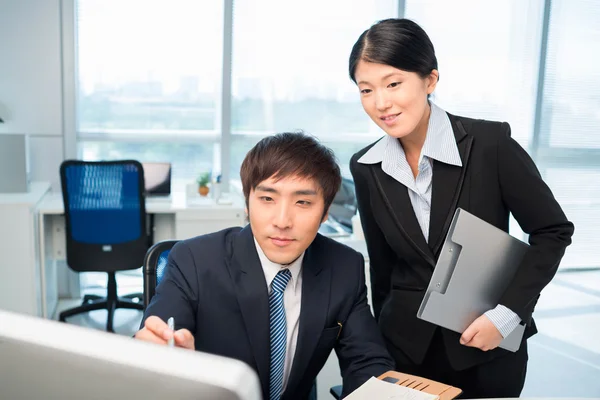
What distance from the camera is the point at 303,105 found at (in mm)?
5184

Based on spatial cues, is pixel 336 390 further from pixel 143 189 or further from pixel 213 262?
pixel 143 189

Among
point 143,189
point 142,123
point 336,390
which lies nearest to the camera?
point 336,390

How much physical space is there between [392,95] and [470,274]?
45 cm

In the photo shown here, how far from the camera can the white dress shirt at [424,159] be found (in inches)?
61.3

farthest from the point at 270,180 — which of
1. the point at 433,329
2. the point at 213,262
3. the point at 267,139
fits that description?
the point at 433,329

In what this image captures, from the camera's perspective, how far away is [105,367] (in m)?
0.45

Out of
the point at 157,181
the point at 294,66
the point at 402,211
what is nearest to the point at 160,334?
the point at 402,211

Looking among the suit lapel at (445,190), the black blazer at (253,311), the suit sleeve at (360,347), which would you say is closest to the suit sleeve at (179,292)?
the black blazer at (253,311)

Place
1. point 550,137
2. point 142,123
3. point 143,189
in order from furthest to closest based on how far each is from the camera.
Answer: point 550,137, point 142,123, point 143,189

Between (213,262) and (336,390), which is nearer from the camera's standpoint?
(213,262)

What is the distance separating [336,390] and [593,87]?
16.7 ft

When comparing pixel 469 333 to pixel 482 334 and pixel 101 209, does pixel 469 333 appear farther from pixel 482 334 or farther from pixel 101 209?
pixel 101 209

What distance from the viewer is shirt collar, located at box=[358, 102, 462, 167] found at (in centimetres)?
155

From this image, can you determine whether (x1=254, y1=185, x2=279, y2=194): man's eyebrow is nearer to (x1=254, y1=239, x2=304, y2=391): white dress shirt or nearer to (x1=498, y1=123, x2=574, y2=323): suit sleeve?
(x1=254, y1=239, x2=304, y2=391): white dress shirt
